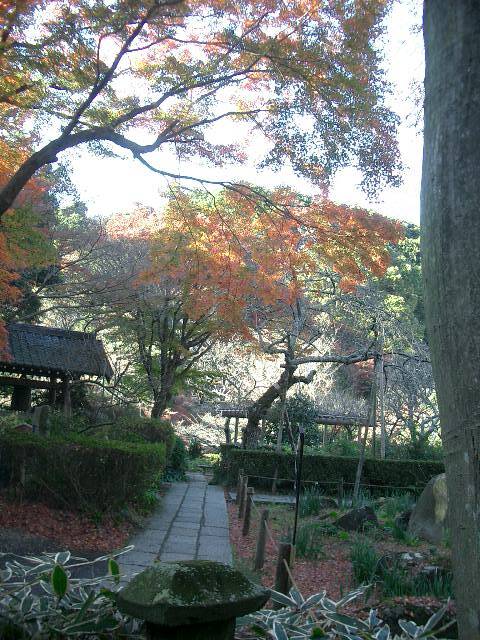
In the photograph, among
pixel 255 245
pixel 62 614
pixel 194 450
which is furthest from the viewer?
pixel 194 450

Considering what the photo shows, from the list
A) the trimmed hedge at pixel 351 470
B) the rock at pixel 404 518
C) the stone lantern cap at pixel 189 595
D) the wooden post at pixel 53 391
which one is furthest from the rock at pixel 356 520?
the wooden post at pixel 53 391

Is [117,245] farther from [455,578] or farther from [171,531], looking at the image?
[455,578]

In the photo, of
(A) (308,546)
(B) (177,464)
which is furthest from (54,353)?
(A) (308,546)

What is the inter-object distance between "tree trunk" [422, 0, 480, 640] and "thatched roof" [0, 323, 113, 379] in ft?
47.8

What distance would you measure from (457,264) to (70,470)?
6873mm

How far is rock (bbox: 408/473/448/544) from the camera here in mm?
7504

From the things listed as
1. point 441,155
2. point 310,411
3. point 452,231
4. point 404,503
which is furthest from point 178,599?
point 310,411

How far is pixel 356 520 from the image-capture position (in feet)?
26.6

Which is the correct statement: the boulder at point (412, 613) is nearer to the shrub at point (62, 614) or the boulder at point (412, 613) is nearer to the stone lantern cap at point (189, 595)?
the shrub at point (62, 614)

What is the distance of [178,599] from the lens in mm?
1404

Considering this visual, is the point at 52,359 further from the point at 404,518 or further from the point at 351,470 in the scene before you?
the point at 404,518

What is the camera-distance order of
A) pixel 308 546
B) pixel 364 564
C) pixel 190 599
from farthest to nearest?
pixel 308 546
pixel 364 564
pixel 190 599

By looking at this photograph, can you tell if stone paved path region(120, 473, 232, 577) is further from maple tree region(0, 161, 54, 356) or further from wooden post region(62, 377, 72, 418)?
wooden post region(62, 377, 72, 418)

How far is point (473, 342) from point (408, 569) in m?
3.77
